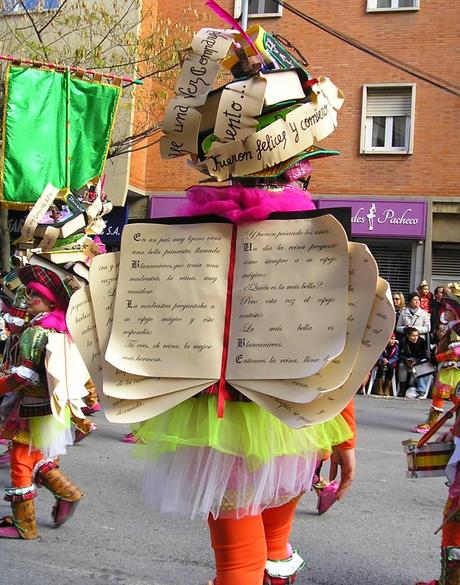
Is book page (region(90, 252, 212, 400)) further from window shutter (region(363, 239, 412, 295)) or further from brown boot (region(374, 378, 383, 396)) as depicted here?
window shutter (region(363, 239, 412, 295))

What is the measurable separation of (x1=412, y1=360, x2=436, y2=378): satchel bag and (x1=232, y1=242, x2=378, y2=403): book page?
954cm

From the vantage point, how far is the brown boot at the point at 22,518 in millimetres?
4293

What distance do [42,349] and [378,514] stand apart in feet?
8.38

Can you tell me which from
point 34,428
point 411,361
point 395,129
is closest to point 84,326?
point 34,428

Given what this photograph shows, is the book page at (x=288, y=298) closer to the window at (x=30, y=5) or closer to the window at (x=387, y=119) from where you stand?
the window at (x=30, y=5)

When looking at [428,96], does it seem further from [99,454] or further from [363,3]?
[99,454]

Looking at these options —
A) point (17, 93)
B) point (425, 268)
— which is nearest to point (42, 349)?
point (17, 93)

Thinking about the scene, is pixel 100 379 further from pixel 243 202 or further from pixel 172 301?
pixel 243 202

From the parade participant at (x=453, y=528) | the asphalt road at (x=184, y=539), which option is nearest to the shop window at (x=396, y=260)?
the asphalt road at (x=184, y=539)

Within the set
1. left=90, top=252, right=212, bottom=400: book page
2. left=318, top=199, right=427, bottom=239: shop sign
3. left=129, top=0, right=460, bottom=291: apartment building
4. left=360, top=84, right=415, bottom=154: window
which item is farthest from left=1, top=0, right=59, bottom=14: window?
left=90, top=252, right=212, bottom=400: book page

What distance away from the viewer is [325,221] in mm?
2234

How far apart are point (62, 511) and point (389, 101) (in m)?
12.9

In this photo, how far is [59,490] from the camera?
14.8ft

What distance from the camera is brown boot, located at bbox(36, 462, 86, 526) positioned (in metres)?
4.47
